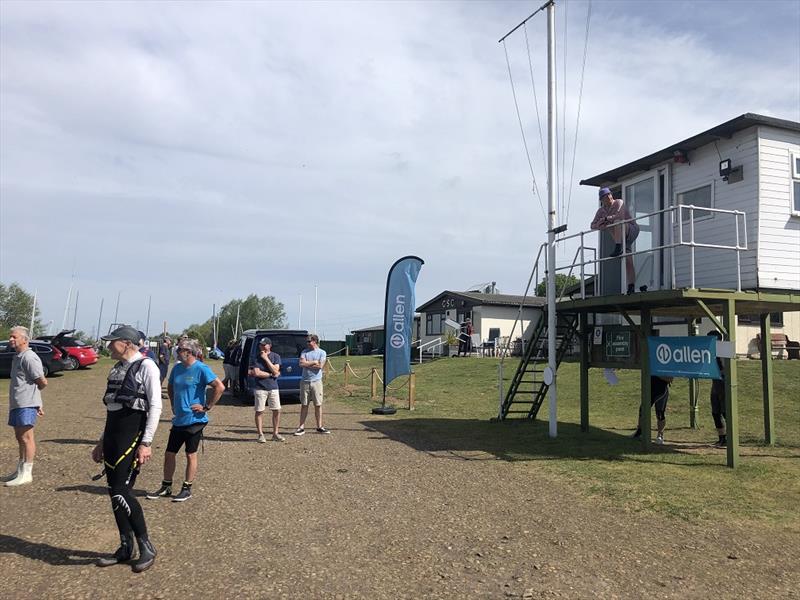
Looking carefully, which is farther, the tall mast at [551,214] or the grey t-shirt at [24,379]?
the tall mast at [551,214]

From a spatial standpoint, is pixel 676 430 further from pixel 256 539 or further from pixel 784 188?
pixel 256 539

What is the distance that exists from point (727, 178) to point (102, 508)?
35.7 ft

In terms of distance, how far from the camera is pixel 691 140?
1134cm

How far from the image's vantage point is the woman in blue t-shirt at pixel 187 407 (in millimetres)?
6469

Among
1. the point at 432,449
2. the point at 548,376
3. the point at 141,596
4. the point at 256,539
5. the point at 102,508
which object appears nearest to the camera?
the point at 141,596

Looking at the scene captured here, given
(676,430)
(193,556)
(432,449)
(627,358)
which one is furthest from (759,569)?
(676,430)

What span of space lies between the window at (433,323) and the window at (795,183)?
1245 inches

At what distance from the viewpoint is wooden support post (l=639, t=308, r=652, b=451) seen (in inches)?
388

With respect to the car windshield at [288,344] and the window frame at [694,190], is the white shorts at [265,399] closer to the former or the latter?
the car windshield at [288,344]

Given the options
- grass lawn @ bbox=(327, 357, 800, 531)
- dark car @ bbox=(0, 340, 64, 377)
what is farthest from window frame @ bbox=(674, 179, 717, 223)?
dark car @ bbox=(0, 340, 64, 377)

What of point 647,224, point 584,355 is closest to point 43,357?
point 584,355

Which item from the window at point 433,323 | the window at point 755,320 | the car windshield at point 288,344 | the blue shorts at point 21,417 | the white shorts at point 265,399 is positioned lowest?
the blue shorts at point 21,417

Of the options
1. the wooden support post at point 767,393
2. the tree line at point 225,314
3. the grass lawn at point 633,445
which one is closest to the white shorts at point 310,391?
the grass lawn at point 633,445

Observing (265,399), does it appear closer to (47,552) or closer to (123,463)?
(47,552)
